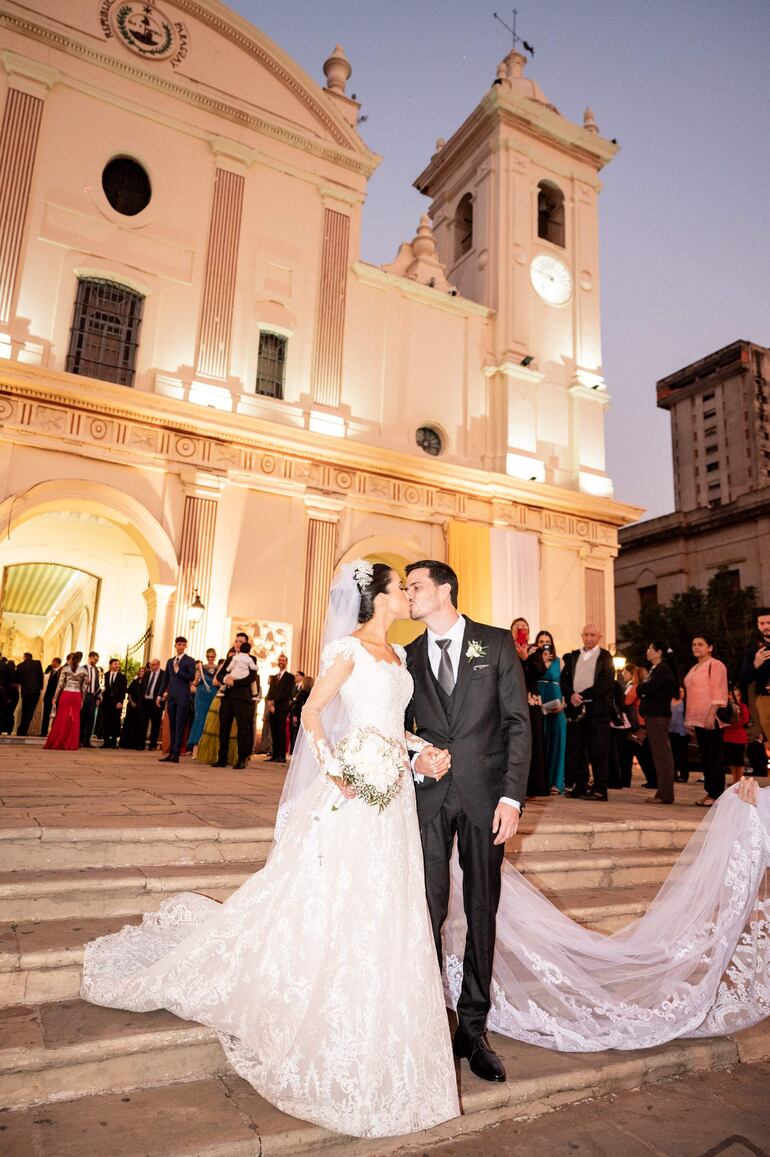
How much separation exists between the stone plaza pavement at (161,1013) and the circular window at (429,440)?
485 inches

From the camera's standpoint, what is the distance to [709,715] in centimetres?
773

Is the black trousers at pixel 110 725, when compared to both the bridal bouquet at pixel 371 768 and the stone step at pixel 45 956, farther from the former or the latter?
the bridal bouquet at pixel 371 768

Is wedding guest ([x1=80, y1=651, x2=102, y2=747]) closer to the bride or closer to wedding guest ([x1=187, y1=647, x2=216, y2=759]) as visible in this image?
wedding guest ([x1=187, y1=647, x2=216, y2=759])

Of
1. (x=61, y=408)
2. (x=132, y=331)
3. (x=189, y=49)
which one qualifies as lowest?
(x=61, y=408)

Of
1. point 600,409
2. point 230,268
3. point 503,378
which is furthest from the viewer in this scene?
point 600,409

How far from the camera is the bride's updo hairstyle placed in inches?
121

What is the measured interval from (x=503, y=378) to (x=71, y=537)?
36.2ft

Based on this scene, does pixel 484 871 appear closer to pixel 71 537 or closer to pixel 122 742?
pixel 122 742

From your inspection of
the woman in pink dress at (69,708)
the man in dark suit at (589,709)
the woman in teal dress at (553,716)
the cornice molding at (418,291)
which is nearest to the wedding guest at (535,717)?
the woman in teal dress at (553,716)

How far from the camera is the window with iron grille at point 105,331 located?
47.3 feet

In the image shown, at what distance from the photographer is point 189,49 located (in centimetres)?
1616

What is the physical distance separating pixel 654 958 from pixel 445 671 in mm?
1709

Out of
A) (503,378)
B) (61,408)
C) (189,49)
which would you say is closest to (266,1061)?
(61,408)

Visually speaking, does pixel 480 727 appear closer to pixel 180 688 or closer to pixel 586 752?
pixel 586 752
